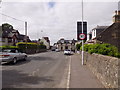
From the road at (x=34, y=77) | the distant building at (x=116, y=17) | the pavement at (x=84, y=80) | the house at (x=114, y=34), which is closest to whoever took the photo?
the pavement at (x=84, y=80)

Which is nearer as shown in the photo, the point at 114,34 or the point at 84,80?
the point at 84,80

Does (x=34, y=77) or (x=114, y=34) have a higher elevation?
(x=114, y=34)

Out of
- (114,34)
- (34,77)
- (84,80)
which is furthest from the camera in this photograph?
(114,34)

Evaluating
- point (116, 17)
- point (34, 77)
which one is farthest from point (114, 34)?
point (34, 77)

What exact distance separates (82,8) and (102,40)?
12.2 m

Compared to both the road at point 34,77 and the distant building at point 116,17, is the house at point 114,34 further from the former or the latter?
the road at point 34,77

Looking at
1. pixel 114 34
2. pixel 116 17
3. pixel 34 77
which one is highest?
pixel 116 17

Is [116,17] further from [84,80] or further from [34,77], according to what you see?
[34,77]

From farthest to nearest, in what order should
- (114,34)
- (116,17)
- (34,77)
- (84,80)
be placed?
1. (114,34)
2. (116,17)
3. (34,77)
4. (84,80)

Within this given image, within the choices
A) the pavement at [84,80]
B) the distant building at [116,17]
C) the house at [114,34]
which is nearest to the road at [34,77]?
the pavement at [84,80]

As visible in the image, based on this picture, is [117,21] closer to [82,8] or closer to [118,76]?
[82,8]

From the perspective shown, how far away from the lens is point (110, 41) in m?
22.2

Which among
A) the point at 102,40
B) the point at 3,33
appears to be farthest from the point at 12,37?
the point at 102,40

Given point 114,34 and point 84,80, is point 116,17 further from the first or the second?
point 84,80
